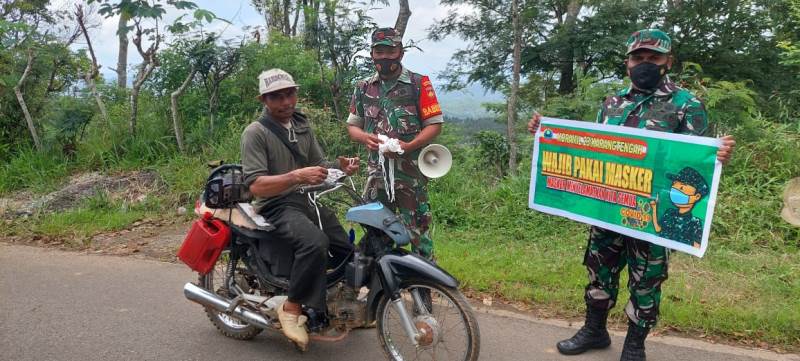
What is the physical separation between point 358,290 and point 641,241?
1665 millimetres

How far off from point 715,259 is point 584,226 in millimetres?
1273

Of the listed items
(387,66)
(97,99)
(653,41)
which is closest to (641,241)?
(653,41)

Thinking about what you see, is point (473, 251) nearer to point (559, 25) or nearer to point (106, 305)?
point (106, 305)

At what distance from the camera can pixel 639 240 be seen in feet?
11.0

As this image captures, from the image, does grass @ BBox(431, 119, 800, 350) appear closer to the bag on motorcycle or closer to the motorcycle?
the motorcycle

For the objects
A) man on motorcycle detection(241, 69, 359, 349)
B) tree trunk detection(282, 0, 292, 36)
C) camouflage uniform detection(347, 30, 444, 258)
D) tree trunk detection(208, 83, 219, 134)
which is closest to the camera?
man on motorcycle detection(241, 69, 359, 349)

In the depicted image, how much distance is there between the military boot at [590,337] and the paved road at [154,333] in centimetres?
5

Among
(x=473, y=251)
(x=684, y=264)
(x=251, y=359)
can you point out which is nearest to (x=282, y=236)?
(x=251, y=359)

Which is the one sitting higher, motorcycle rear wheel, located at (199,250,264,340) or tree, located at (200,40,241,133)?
tree, located at (200,40,241,133)

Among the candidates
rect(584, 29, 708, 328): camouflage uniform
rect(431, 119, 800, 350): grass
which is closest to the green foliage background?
rect(431, 119, 800, 350): grass

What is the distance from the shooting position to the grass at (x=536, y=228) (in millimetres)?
4234

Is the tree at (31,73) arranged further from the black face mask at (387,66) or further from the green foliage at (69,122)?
the black face mask at (387,66)

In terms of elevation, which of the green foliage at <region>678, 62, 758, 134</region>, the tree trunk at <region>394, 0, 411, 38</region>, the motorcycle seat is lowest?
the motorcycle seat

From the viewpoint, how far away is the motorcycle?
10.5 feet
